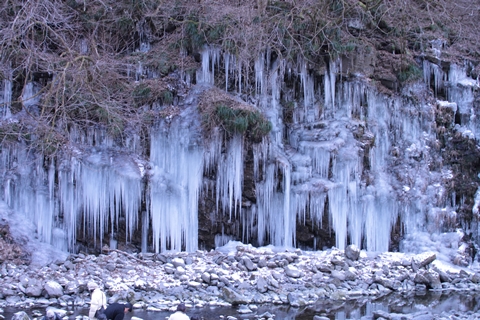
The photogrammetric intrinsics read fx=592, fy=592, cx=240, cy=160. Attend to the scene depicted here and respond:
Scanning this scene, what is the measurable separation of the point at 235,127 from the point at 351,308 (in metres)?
5.05

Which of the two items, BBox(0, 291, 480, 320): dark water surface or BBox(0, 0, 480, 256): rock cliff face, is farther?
BBox(0, 0, 480, 256): rock cliff face

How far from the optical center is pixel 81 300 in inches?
405

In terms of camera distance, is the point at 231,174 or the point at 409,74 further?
the point at 409,74

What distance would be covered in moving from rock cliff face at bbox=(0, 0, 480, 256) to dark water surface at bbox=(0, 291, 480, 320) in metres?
2.69

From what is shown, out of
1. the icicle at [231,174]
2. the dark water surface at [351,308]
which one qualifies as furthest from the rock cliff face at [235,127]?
the dark water surface at [351,308]

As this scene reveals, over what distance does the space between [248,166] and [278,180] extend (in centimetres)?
79

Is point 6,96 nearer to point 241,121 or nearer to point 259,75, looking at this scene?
point 241,121

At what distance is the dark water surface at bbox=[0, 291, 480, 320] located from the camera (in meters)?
9.61

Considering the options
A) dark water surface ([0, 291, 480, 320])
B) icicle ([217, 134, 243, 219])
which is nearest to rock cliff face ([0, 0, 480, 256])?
icicle ([217, 134, 243, 219])

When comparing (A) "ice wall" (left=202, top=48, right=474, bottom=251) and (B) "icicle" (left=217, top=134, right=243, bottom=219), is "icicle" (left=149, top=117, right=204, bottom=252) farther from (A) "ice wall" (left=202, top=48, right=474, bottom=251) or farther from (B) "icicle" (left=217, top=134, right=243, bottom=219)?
(A) "ice wall" (left=202, top=48, right=474, bottom=251)

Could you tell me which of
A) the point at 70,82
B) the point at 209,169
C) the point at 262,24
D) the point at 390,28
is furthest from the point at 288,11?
the point at 70,82

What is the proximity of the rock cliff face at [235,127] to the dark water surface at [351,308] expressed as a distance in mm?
2693

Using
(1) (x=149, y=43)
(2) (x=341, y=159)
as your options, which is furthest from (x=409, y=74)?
(1) (x=149, y=43)

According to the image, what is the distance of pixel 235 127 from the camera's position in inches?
538
